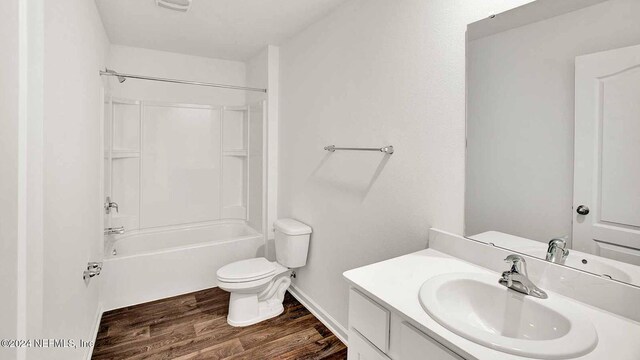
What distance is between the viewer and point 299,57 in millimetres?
2570

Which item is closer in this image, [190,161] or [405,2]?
[405,2]

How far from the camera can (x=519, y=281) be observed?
105 cm

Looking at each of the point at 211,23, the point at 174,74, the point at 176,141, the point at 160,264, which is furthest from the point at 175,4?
the point at 160,264

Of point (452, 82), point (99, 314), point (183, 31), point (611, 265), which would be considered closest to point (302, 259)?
point (99, 314)

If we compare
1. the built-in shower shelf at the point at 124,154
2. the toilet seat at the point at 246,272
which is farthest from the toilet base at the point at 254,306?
the built-in shower shelf at the point at 124,154

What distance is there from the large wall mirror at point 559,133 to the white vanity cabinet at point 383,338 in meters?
0.59

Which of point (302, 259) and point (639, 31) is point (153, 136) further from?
point (639, 31)

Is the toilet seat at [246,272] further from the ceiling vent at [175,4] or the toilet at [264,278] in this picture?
the ceiling vent at [175,4]

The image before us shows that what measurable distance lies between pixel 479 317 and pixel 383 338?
38 centimetres

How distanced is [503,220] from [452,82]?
639 millimetres

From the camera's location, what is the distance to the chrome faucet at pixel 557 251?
1.07 meters

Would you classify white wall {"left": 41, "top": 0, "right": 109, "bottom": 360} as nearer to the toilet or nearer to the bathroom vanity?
the toilet

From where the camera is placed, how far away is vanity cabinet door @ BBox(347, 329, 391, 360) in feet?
3.44

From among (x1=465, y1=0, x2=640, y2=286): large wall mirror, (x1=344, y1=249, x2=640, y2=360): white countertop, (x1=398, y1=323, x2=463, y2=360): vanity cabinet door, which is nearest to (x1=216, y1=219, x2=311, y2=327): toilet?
(x1=344, y1=249, x2=640, y2=360): white countertop
